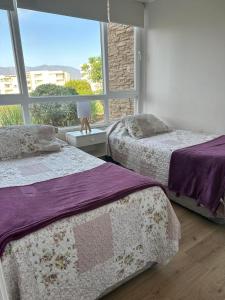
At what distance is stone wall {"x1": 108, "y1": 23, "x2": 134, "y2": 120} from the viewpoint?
138 inches

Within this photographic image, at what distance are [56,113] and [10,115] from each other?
615mm

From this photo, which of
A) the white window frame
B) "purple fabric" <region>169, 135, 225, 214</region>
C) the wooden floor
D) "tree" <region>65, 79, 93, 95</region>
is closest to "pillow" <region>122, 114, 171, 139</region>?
the white window frame

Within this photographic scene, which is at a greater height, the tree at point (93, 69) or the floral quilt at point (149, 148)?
the tree at point (93, 69)

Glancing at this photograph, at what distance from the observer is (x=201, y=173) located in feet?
6.97

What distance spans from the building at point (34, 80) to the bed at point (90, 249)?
4.68ft

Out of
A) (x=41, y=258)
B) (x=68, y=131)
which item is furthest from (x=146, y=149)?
(x=41, y=258)

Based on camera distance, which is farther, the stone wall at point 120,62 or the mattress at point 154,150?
the stone wall at point 120,62

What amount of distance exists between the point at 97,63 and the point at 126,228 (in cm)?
274

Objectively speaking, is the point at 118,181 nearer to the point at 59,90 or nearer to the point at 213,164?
the point at 213,164

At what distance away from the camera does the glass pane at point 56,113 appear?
300 centimetres

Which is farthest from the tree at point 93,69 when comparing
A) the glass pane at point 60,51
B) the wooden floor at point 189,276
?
the wooden floor at point 189,276

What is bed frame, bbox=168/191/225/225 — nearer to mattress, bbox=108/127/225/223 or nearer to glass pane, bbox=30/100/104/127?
mattress, bbox=108/127/225/223

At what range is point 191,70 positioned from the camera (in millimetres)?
3164

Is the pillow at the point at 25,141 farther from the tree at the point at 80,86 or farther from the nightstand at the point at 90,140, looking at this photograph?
the tree at the point at 80,86
